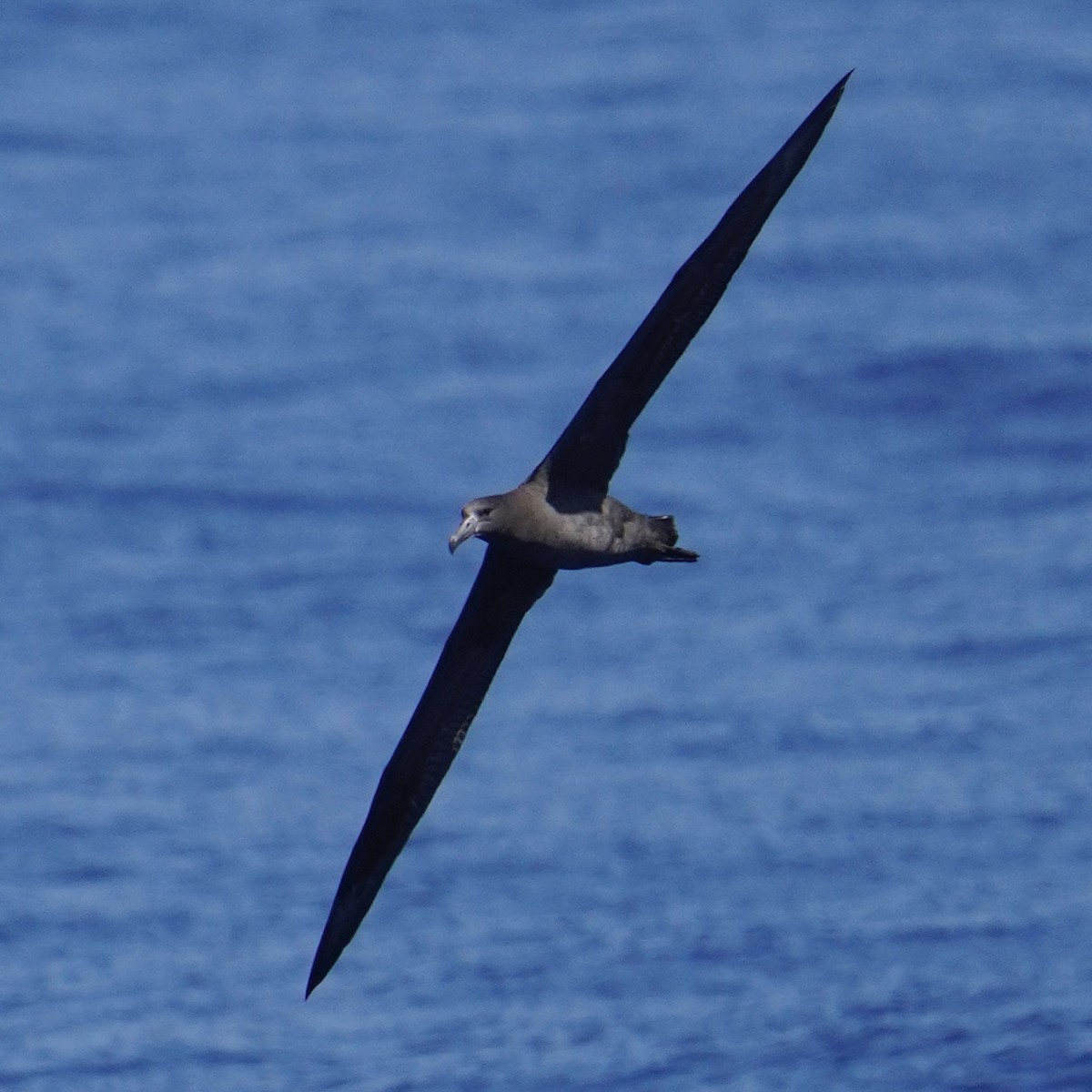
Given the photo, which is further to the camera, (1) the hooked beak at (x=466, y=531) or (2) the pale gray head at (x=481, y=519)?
(2) the pale gray head at (x=481, y=519)

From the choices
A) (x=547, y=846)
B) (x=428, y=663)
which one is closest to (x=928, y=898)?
(x=547, y=846)

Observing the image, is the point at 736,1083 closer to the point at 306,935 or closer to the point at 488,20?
the point at 306,935

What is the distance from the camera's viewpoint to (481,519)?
47.2ft

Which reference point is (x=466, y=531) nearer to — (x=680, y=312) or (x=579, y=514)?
(x=579, y=514)

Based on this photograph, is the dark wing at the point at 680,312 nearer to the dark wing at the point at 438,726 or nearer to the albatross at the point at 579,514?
the albatross at the point at 579,514

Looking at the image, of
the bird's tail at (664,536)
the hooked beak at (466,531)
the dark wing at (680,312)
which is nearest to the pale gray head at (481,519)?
the hooked beak at (466,531)

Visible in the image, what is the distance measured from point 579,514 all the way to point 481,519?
1.80 feet

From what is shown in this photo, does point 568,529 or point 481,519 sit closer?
point 481,519

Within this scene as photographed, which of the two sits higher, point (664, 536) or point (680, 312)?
point (680, 312)

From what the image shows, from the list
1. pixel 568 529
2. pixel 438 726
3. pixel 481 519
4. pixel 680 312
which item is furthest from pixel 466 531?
pixel 438 726

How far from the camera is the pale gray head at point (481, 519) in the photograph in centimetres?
1423

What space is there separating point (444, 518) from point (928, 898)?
689 centimetres

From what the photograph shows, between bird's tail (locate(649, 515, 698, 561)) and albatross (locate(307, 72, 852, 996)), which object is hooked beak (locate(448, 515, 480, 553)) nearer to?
albatross (locate(307, 72, 852, 996))

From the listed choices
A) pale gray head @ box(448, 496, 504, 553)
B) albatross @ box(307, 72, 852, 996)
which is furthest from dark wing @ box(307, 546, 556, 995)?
pale gray head @ box(448, 496, 504, 553)
